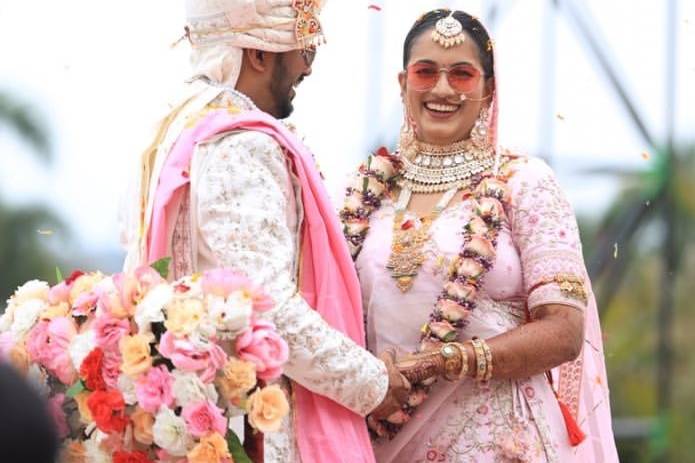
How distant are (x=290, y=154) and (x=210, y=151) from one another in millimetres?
181

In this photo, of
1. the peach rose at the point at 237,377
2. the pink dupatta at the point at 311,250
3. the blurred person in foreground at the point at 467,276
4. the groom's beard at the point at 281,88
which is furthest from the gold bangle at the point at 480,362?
the peach rose at the point at 237,377

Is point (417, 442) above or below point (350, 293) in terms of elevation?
below

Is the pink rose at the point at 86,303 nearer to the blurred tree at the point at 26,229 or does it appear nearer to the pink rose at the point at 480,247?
the pink rose at the point at 480,247

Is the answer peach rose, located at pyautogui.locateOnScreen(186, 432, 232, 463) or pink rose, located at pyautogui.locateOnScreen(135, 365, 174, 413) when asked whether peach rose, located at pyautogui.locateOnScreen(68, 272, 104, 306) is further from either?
peach rose, located at pyautogui.locateOnScreen(186, 432, 232, 463)

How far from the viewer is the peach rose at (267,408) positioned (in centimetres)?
271

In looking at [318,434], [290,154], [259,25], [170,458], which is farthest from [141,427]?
[259,25]

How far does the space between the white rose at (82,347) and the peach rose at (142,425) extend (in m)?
0.14

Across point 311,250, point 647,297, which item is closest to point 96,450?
point 311,250

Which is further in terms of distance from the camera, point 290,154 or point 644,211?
point 644,211

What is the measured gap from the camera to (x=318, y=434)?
3.09 meters

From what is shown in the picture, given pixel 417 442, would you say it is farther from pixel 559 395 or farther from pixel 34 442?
pixel 34 442

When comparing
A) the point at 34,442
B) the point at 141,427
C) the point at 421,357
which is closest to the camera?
the point at 34,442

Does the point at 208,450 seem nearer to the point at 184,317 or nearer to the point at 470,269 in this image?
the point at 184,317

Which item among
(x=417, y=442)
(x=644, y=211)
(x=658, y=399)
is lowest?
(x=658, y=399)
